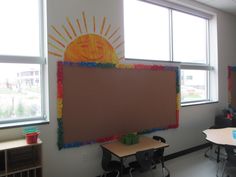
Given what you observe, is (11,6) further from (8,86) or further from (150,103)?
(150,103)

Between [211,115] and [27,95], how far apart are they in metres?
4.26

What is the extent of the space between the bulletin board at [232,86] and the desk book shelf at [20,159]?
4960 mm

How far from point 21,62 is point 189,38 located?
3762mm

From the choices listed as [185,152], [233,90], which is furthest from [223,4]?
[185,152]

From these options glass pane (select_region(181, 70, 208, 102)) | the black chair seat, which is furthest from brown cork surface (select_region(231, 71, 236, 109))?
the black chair seat

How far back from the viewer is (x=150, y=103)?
12.1 ft

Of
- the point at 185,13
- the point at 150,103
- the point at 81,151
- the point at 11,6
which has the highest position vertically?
the point at 185,13

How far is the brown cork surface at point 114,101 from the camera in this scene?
2.86 m

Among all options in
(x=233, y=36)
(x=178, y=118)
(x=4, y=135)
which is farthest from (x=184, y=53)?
(x=4, y=135)

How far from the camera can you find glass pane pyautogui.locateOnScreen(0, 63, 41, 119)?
2609mm

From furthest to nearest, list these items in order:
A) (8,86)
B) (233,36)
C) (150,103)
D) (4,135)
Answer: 1. (233,36)
2. (150,103)
3. (8,86)
4. (4,135)

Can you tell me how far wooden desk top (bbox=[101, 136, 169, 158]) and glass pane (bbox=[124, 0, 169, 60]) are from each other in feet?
5.04

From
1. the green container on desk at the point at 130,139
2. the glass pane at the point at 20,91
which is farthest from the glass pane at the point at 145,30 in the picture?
the glass pane at the point at 20,91

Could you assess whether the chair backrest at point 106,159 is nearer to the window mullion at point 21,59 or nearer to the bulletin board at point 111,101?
the bulletin board at point 111,101
